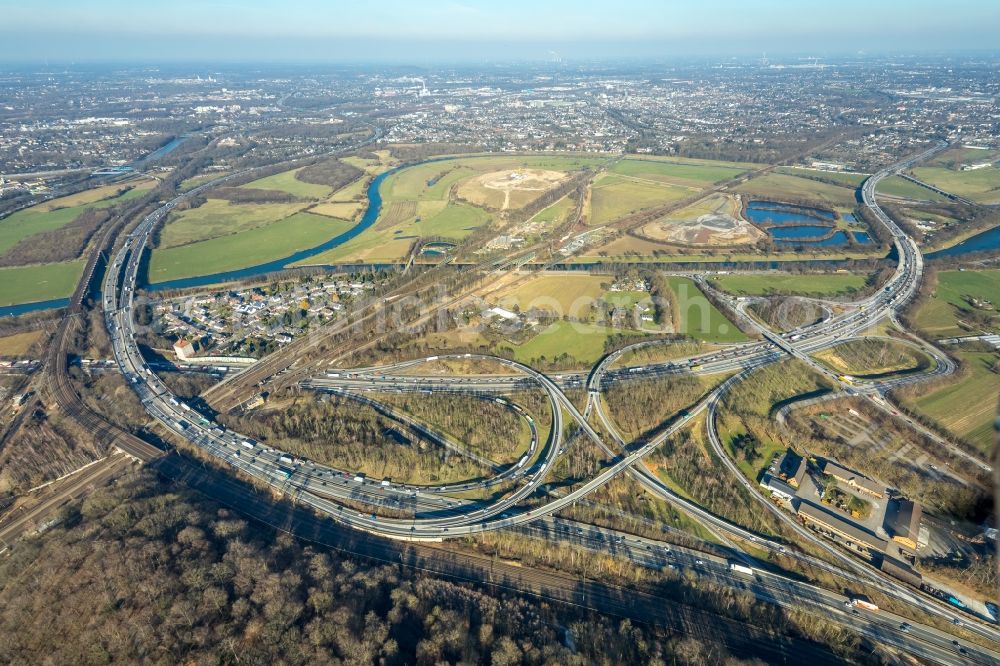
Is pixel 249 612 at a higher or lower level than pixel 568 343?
lower

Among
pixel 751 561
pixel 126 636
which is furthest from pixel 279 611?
pixel 751 561

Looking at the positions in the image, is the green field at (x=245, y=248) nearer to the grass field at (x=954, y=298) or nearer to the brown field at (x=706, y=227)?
the brown field at (x=706, y=227)

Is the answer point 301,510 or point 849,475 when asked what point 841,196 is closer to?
point 849,475

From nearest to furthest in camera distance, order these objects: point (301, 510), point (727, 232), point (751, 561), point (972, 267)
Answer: point (751, 561)
point (301, 510)
point (972, 267)
point (727, 232)

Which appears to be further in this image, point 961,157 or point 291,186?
point 961,157

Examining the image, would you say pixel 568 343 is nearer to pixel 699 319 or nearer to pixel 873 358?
pixel 699 319

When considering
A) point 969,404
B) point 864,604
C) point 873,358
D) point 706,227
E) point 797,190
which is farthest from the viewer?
point 797,190

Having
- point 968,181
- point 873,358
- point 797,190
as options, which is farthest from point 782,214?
point 873,358

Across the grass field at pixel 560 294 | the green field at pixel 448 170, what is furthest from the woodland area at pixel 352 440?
the green field at pixel 448 170
